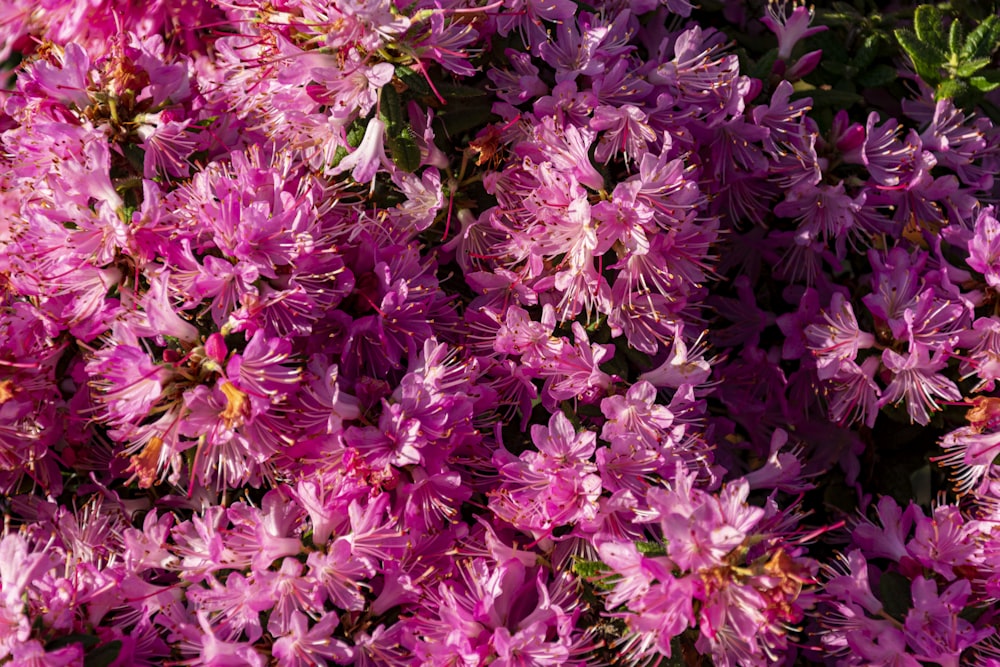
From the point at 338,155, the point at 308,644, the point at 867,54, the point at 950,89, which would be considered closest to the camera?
the point at 308,644

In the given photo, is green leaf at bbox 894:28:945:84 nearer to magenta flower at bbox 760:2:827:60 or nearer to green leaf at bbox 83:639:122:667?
magenta flower at bbox 760:2:827:60

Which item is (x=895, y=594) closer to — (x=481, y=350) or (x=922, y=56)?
(x=481, y=350)

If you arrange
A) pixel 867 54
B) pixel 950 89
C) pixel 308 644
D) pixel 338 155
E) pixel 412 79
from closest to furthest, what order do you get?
pixel 308 644
pixel 412 79
pixel 338 155
pixel 950 89
pixel 867 54

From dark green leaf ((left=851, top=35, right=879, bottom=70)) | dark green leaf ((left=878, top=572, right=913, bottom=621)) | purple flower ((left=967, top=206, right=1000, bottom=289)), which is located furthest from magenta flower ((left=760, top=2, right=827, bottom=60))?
dark green leaf ((left=878, top=572, right=913, bottom=621))

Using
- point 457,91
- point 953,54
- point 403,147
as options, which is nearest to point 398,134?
point 403,147

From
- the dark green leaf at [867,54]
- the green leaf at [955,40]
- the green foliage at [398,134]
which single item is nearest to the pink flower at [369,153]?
the green foliage at [398,134]

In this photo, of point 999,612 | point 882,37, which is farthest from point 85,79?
point 999,612

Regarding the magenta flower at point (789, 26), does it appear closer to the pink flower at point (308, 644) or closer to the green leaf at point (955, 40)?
the green leaf at point (955, 40)
